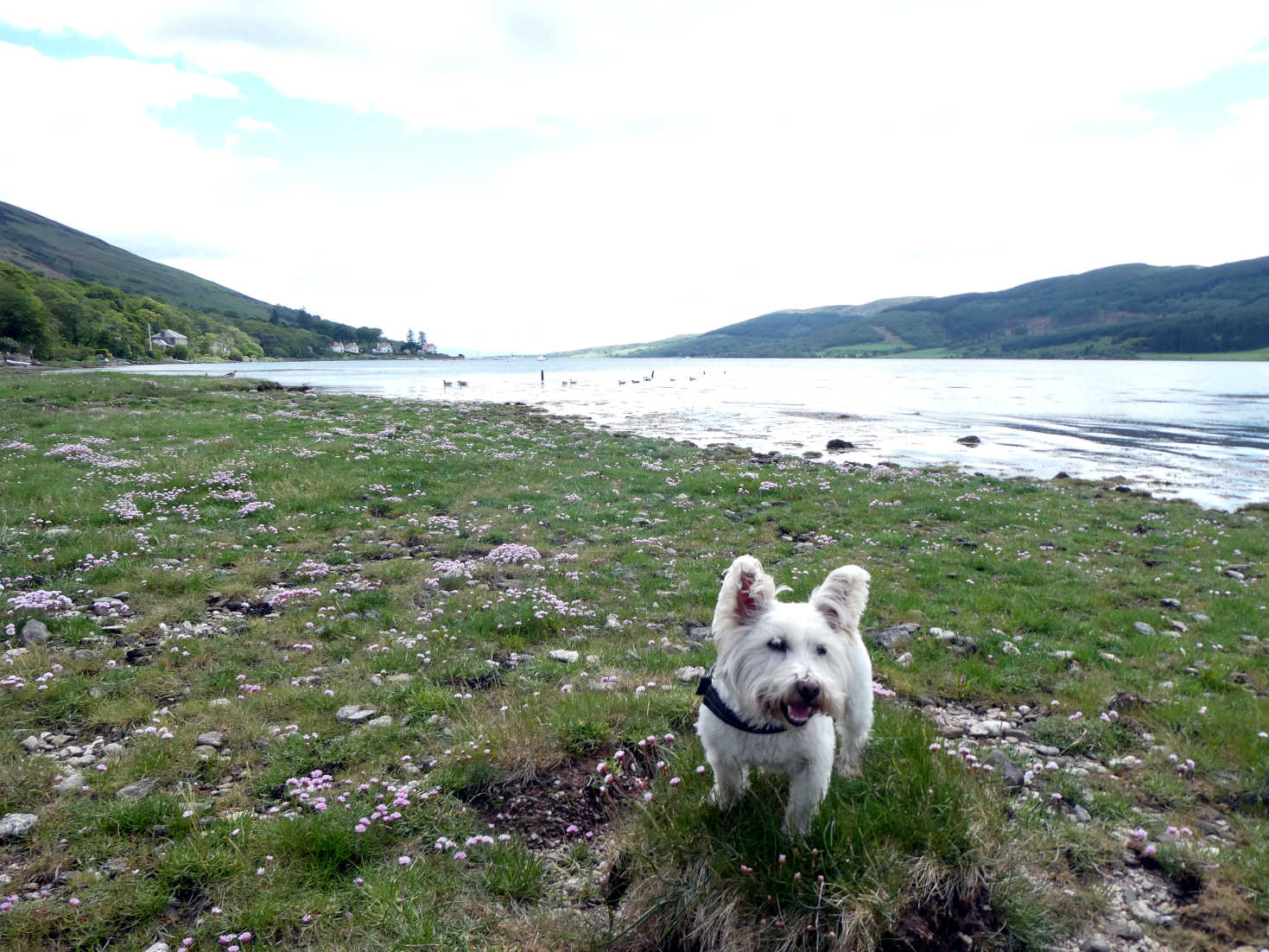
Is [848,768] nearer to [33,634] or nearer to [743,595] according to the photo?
[743,595]

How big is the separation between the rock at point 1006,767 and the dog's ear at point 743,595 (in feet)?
10.5

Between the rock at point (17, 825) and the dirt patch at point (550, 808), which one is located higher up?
the rock at point (17, 825)

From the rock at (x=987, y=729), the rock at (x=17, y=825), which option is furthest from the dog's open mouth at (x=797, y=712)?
the rock at (x=17, y=825)

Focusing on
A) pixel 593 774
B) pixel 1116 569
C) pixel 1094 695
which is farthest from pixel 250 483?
pixel 1116 569

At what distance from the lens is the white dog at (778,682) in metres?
4.41

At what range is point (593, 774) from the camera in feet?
20.0

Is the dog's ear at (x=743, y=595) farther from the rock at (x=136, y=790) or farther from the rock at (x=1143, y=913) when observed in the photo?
the rock at (x=136, y=790)

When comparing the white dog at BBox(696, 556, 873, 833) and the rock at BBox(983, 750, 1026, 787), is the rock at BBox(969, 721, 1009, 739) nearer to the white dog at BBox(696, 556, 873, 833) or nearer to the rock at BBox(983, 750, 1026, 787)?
the rock at BBox(983, 750, 1026, 787)

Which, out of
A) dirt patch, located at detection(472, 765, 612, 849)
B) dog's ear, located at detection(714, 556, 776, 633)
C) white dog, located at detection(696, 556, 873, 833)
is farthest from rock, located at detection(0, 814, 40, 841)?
dog's ear, located at detection(714, 556, 776, 633)

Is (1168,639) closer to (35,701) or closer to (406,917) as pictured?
(406,917)

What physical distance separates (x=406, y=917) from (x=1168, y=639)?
11875 millimetres

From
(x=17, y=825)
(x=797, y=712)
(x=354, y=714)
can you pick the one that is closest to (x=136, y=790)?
(x=17, y=825)

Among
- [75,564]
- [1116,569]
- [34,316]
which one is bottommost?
[1116,569]

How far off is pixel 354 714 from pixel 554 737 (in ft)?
8.12
